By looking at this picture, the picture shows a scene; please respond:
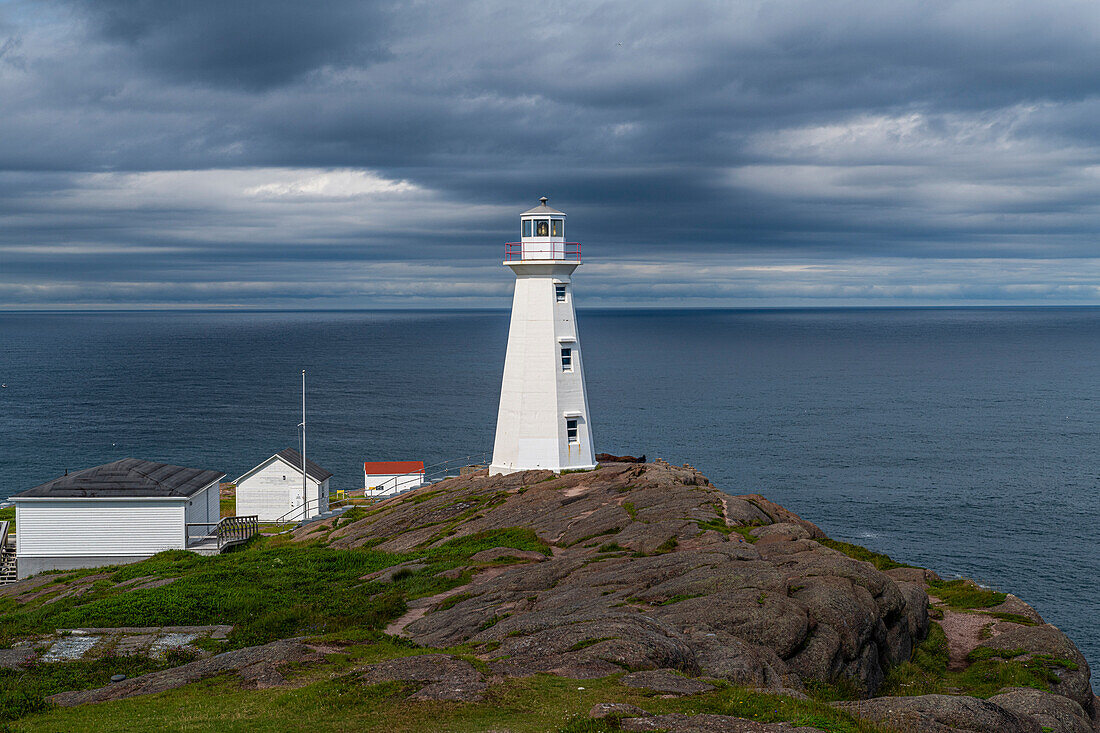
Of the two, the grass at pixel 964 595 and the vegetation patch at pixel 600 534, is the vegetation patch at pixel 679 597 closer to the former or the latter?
the vegetation patch at pixel 600 534

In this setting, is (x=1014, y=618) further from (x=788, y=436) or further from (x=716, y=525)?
(x=788, y=436)

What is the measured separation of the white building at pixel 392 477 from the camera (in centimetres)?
6588

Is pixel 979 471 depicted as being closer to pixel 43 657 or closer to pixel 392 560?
pixel 392 560

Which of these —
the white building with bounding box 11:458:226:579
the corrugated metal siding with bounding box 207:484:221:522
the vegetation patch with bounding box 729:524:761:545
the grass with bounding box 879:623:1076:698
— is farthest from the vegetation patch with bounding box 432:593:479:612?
the corrugated metal siding with bounding box 207:484:221:522

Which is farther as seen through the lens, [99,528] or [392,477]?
[392,477]

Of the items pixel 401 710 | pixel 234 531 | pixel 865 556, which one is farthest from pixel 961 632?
pixel 234 531

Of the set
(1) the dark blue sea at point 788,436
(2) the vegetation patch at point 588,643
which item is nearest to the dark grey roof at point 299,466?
(1) the dark blue sea at point 788,436

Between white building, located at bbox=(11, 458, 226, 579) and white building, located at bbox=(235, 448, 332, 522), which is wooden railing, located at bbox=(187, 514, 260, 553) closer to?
white building, located at bbox=(11, 458, 226, 579)

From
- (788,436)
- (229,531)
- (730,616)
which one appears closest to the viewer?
(730,616)

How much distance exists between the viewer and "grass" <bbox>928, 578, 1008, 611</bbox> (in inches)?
1192

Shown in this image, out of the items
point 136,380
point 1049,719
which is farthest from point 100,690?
point 136,380

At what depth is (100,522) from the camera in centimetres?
4138

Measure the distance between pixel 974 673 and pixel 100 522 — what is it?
37.5 m

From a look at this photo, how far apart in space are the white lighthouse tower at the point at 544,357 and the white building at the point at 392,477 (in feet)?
69.6
